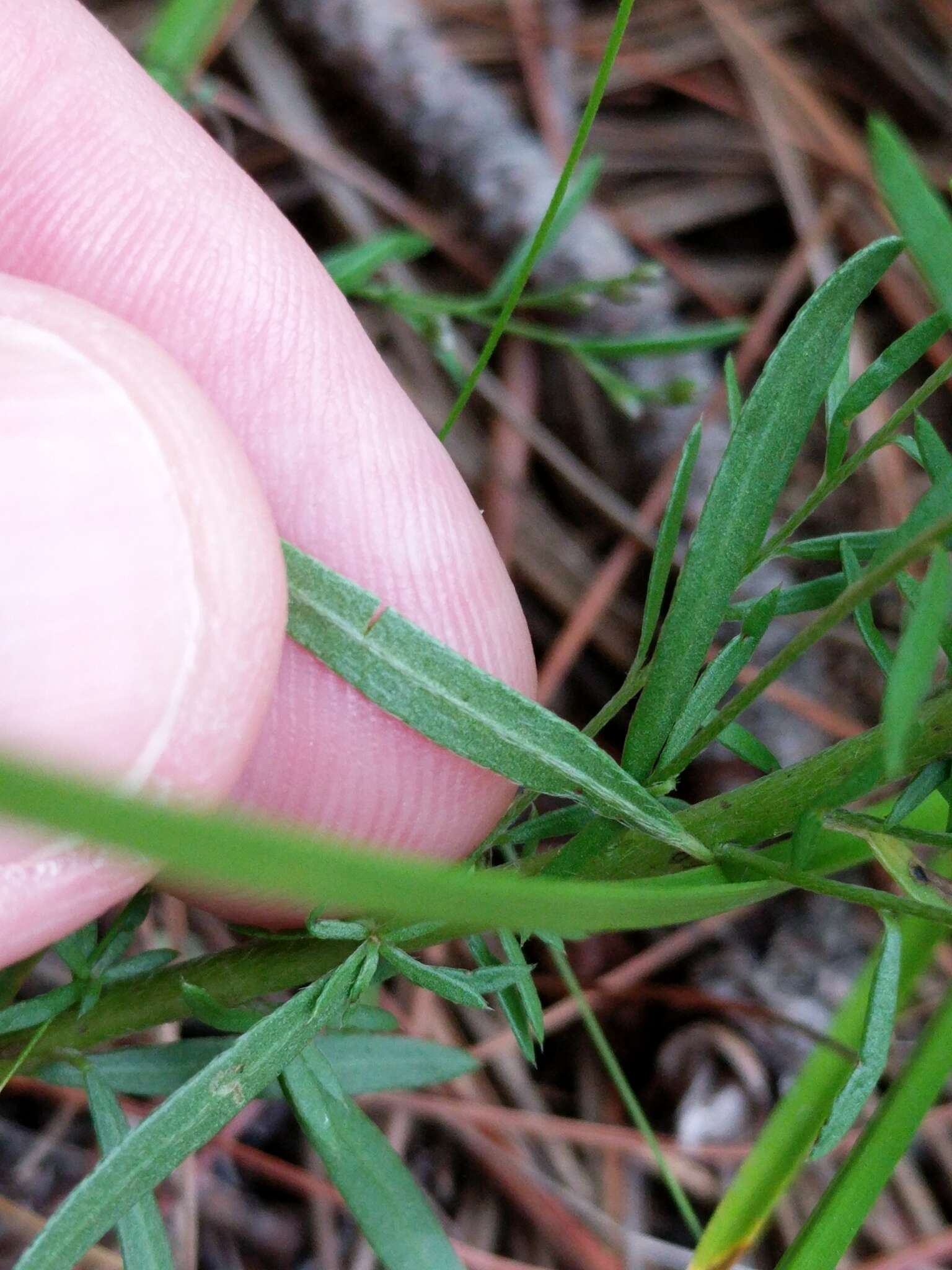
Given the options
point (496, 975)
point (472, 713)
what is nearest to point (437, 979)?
point (496, 975)

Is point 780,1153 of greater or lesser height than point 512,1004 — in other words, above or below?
below

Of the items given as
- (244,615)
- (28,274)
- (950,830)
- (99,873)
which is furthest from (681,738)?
(28,274)

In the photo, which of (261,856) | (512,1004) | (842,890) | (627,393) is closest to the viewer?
(261,856)

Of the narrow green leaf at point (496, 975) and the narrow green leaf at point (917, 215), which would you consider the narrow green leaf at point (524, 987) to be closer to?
the narrow green leaf at point (496, 975)

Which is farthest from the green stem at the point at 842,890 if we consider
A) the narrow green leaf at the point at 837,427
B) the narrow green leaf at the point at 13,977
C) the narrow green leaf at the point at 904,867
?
the narrow green leaf at the point at 13,977

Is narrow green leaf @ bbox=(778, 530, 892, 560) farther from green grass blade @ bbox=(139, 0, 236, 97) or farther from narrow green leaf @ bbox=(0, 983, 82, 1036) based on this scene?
green grass blade @ bbox=(139, 0, 236, 97)

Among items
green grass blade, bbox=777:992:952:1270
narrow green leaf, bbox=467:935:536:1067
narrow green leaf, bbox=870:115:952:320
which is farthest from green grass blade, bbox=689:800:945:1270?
narrow green leaf, bbox=870:115:952:320

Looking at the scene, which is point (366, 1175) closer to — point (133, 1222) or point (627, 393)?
point (133, 1222)
